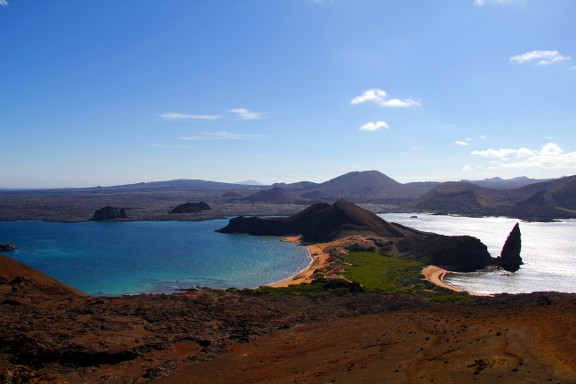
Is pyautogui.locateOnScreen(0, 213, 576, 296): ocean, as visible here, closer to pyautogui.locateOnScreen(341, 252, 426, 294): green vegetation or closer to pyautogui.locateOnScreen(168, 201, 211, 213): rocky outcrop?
pyautogui.locateOnScreen(341, 252, 426, 294): green vegetation

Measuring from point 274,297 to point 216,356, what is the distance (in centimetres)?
1698

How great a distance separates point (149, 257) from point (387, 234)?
52.6 meters

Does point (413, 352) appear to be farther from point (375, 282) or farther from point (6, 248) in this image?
point (6, 248)

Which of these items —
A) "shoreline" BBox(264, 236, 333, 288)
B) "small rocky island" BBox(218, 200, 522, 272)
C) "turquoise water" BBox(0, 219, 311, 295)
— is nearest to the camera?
"shoreline" BBox(264, 236, 333, 288)

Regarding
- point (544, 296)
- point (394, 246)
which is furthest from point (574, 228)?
point (544, 296)

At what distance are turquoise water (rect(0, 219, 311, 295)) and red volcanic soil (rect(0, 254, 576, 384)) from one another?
19.4 meters

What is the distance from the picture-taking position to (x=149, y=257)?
75.8 m

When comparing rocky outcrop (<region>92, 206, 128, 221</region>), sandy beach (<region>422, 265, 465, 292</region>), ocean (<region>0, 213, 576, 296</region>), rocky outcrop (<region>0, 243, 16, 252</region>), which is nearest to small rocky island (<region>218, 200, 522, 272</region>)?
sandy beach (<region>422, 265, 465, 292</region>)

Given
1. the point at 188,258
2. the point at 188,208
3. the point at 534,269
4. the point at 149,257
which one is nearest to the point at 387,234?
the point at 534,269

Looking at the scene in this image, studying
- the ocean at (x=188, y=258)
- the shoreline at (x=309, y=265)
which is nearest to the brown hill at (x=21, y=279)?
the ocean at (x=188, y=258)

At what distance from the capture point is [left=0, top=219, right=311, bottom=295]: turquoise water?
5734 cm

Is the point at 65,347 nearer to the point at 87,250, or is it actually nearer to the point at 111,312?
the point at 111,312

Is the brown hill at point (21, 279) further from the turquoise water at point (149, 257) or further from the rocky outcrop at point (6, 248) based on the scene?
the rocky outcrop at point (6, 248)

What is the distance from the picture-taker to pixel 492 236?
110m
